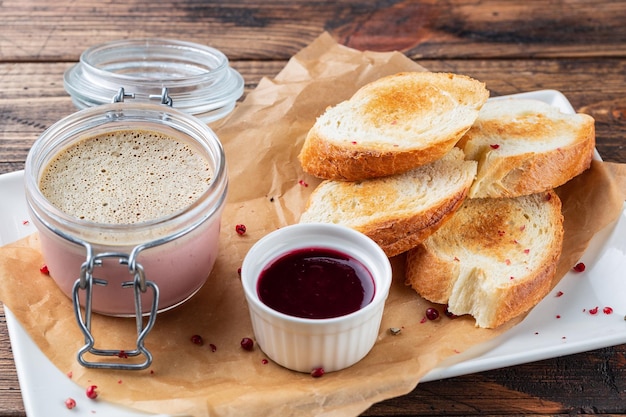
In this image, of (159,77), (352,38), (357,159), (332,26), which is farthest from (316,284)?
(332,26)

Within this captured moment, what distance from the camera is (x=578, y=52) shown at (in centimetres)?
493

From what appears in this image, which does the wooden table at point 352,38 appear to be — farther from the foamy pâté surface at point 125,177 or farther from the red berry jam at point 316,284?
the red berry jam at point 316,284

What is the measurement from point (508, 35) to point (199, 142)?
2.66m

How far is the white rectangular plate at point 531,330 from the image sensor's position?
2.70 meters

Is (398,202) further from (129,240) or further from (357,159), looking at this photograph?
(129,240)

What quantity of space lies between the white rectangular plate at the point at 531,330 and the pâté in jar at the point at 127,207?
0.17 metres

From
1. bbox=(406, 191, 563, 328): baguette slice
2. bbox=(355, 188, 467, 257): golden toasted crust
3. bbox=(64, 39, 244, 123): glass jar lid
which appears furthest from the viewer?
bbox=(64, 39, 244, 123): glass jar lid

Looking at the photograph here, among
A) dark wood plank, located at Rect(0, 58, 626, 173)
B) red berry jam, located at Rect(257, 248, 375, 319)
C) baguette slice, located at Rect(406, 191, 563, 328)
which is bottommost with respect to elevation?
dark wood plank, located at Rect(0, 58, 626, 173)

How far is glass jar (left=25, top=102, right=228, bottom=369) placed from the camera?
2.68 metres

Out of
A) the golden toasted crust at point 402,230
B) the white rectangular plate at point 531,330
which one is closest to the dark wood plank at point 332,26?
the white rectangular plate at point 531,330

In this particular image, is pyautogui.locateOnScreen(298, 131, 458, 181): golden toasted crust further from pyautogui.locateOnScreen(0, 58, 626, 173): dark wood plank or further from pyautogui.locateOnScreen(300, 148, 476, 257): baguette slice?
pyautogui.locateOnScreen(0, 58, 626, 173): dark wood plank

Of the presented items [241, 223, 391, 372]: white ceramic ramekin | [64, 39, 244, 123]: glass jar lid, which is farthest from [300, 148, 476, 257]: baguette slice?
[64, 39, 244, 123]: glass jar lid

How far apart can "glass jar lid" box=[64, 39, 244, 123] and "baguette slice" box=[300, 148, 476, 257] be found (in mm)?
702

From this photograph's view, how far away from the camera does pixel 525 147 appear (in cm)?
350
